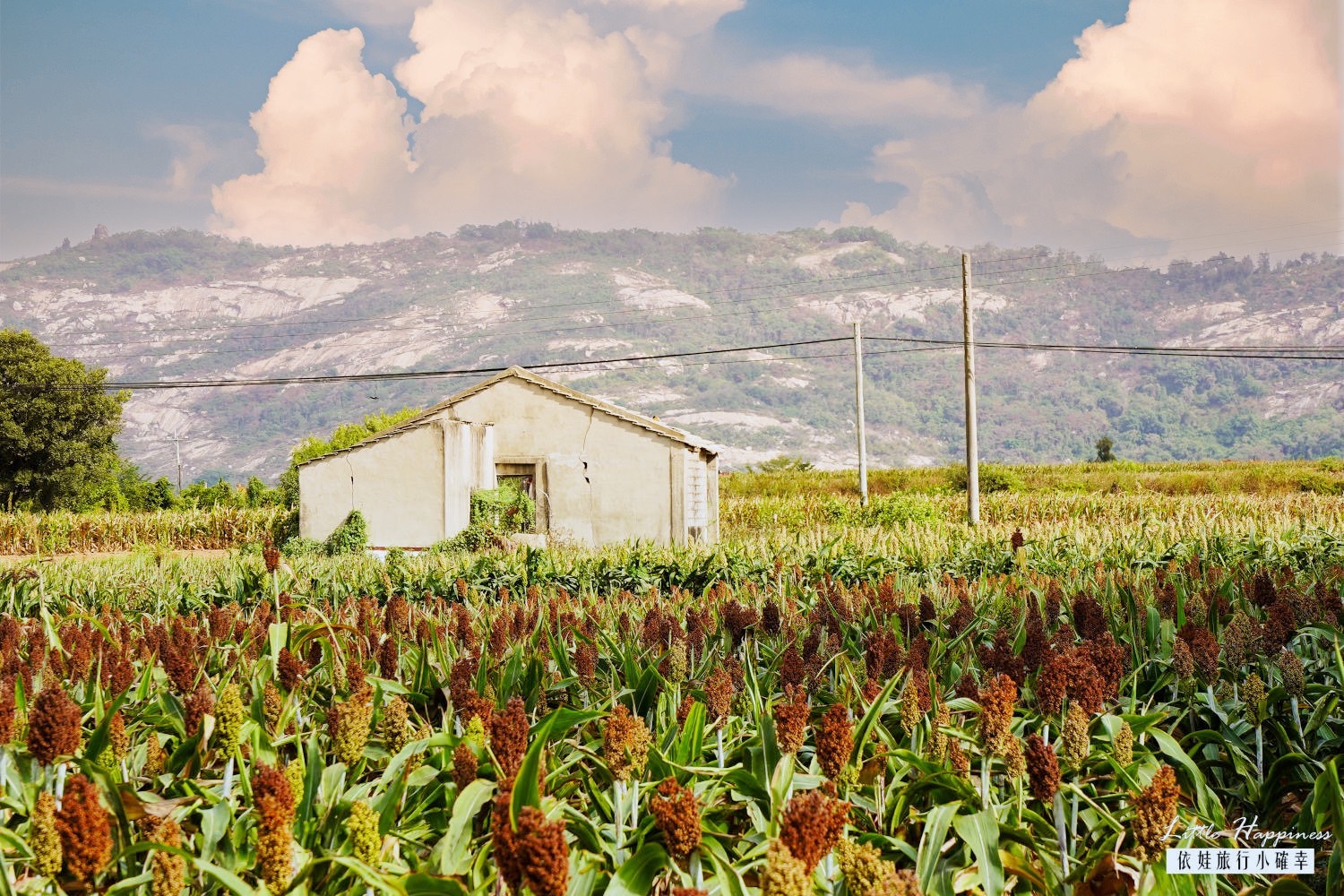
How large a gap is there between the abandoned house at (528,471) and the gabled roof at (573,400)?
0.11 ft

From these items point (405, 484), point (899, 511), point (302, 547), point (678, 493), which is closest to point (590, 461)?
point (678, 493)

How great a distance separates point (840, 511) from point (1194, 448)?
624 feet

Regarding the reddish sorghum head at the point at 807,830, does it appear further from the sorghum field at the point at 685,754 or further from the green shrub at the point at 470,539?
the green shrub at the point at 470,539

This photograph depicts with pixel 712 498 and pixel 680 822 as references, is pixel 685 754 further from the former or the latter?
pixel 712 498

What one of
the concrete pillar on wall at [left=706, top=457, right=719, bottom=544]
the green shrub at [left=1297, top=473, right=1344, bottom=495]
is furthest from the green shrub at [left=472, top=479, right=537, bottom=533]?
the green shrub at [left=1297, top=473, right=1344, bottom=495]

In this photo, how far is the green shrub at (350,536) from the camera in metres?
23.2

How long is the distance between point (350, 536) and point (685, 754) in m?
22.3

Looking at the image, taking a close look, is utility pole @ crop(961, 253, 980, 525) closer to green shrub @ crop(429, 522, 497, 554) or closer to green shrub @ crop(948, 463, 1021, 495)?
green shrub @ crop(429, 522, 497, 554)

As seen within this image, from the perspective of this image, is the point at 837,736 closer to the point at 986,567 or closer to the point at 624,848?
the point at 624,848

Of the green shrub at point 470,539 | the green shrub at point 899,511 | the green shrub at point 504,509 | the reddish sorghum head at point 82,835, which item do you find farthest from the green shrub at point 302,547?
the reddish sorghum head at point 82,835

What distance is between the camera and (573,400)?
947 inches

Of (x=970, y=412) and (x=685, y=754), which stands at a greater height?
(x=970, y=412)

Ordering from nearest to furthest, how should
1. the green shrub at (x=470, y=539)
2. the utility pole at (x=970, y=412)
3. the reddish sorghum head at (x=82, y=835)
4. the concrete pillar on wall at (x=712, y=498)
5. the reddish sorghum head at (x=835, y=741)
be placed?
the reddish sorghum head at (x=82, y=835), the reddish sorghum head at (x=835, y=741), the green shrub at (x=470, y=539), the concrete pillar on wall at (x=712, y=498), the utility pole at (x=970, y=412)

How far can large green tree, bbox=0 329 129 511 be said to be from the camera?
42.2 meters
